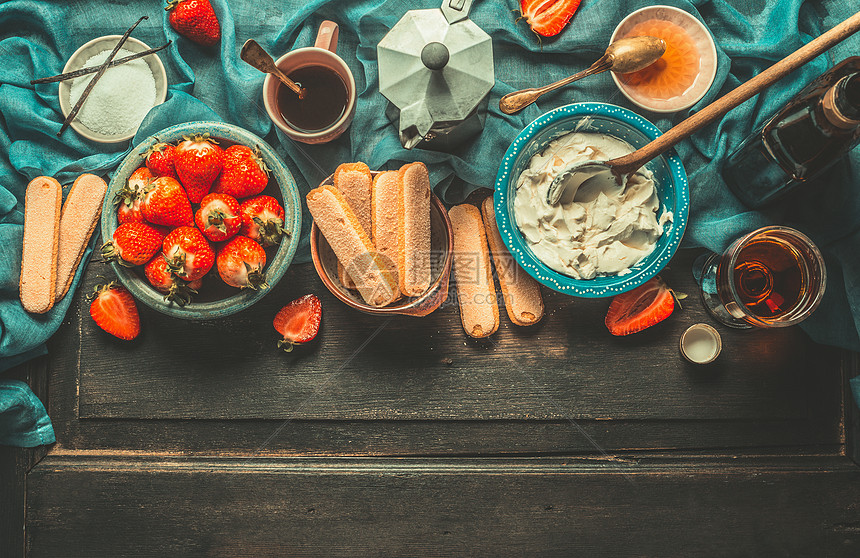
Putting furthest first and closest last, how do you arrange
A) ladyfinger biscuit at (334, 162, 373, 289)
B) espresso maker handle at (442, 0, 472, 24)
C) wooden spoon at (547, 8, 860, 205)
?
ladyfinger biscuit at (334, 162, 373, 289) < espresso maker handle at (442, 0, 472, 24) < wooden spoon at (547, 8, 860, 205)

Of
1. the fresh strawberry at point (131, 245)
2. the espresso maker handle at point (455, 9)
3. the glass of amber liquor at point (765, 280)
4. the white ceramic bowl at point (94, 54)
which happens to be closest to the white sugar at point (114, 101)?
the white ceramic bowl at point (94, 54)

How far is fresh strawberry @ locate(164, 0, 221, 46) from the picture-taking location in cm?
108

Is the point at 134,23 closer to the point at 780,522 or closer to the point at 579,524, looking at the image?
the point at 579,524

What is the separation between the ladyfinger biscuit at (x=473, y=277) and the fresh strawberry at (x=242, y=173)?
38 centimetres

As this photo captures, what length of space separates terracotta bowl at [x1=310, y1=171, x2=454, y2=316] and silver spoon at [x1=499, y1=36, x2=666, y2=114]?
0.79 ft

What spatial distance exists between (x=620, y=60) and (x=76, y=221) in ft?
3.54

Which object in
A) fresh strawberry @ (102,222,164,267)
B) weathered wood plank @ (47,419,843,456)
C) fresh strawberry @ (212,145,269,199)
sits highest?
fresh strawberry @ (212,145,269,199)

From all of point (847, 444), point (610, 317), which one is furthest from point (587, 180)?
point (847, 444)

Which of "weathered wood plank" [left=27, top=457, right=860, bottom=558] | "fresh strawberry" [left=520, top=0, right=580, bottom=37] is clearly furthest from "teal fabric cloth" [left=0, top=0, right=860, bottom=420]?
"weathered wood plank" [left=27, top=457, right=860, bottom=558]

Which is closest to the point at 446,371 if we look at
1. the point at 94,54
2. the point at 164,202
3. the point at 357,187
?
the point at 357,187

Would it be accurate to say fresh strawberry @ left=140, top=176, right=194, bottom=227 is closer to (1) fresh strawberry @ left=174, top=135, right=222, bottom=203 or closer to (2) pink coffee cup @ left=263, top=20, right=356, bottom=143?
(1) fresh strawberry @ left=174, top=135, right=222, bottom=203

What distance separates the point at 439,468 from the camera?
42.0 inches

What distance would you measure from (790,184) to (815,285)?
0.19 m

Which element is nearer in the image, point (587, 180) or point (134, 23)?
point (587, 180)
